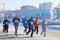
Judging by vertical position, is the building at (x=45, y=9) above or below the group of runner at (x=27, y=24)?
above

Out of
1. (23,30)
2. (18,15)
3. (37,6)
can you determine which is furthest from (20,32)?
(37,6)

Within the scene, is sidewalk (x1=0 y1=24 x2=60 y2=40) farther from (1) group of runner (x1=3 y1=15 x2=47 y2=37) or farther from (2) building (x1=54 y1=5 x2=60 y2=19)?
(2) building (x1=54 y1=5 x2=60 y2=19)

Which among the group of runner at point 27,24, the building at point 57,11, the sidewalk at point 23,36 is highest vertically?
the building at point 57,11

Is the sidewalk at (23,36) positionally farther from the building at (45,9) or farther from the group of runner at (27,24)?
the building at (45,9)

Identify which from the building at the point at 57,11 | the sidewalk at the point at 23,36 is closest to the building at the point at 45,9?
the building at the point at 57,11

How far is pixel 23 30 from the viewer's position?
4402mm

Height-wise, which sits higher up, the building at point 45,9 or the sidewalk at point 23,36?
the building at point 45,9

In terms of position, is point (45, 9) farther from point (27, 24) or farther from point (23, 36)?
point (23, 36)

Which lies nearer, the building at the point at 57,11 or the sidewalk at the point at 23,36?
the sidewalk at the point at 23,36

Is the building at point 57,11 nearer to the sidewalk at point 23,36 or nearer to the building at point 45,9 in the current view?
the building at point 45,9

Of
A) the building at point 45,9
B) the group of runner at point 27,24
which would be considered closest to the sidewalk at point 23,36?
the group of runner at point 27,24

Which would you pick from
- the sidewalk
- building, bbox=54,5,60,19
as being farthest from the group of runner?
building, bbox=54,5,60,19

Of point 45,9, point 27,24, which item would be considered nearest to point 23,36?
point 27,24

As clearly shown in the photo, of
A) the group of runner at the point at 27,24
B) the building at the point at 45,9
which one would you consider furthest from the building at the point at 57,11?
the group of runner at the point at 27,24
